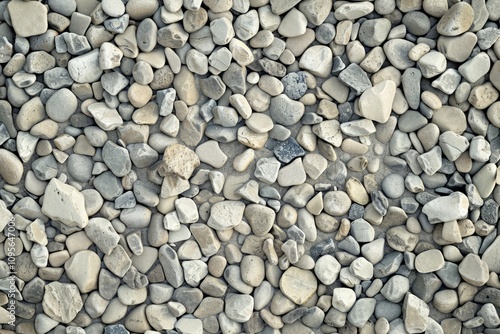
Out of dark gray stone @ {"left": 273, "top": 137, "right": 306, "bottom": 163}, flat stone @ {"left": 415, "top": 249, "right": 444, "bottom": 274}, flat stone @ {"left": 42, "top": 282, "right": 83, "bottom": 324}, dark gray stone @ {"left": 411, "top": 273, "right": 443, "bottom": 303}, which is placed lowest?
flat stone @ {"left": 42, "top": 282, "right": 83, "bottom": 324}

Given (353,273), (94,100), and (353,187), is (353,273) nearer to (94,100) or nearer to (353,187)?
(353,187)

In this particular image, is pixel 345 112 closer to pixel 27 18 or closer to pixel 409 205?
pixel 409 205

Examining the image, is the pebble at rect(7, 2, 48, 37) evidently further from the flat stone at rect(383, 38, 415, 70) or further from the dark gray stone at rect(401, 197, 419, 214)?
the dark gray stone at rect(401, 197, 419, 214)

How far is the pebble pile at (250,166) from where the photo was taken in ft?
4.16

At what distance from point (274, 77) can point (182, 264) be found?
0.45 m

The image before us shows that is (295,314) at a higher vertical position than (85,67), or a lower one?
lower

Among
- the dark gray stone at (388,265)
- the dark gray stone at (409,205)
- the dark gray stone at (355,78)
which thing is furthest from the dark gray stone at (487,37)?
the dark gray stone at (388,265)

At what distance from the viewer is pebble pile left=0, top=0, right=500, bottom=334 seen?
4.16ft

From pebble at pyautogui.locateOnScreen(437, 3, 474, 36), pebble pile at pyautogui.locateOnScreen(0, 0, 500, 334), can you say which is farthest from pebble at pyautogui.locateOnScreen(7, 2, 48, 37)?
pebble at pyautogui.locateOnScreen(437, 3, 474, 36)

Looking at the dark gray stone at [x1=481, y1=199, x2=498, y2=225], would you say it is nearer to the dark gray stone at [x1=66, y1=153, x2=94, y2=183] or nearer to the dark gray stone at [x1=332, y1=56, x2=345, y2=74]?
the dark gray stone at [x1=332, y1=56, x2=345, y2=74]

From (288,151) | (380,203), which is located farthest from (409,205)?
(288,151)

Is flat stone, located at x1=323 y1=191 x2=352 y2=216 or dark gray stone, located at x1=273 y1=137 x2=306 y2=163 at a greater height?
dark gray stone, located at x1=273 y1=137 x2=306 y2=163

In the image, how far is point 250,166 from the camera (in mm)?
1328

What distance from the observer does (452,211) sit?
4.25 feet
